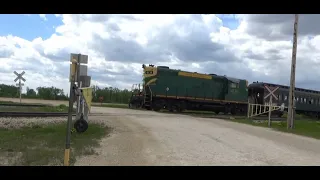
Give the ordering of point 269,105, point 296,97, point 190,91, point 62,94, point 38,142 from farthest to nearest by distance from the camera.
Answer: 1. point 62,94
2. point 296,97
3. point 190,91
4. point 269,105
5. point 38,142

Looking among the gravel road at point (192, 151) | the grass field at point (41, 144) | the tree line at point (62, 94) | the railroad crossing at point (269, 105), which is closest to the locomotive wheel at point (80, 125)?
the grass field at point (41, 144)

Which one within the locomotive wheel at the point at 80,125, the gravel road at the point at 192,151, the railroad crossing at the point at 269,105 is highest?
the railroad crossing at the point at 269,105

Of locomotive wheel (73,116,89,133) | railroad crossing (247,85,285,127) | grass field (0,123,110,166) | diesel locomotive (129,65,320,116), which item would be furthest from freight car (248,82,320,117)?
grass field (0,123,110,166)

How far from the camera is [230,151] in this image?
12.7 metres

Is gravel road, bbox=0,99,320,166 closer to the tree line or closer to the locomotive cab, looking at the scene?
the locomotive cab

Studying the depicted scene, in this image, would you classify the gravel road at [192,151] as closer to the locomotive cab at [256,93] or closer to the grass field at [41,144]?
the grass field at [41,144]

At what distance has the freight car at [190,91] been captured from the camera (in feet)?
118

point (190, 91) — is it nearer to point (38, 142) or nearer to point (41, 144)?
point (38, 142)

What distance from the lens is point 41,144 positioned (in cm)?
1307

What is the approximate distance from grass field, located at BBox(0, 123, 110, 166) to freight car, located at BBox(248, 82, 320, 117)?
25240 millimetres

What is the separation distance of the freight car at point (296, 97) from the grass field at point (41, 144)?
2524 cm

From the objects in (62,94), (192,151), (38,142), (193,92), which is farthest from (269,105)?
(62,94)

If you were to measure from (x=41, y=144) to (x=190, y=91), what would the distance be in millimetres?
25105
